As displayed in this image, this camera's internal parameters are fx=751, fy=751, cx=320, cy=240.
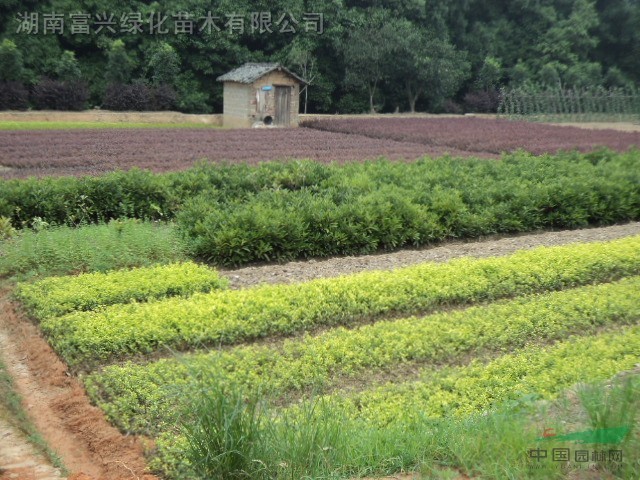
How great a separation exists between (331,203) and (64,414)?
21.2ft

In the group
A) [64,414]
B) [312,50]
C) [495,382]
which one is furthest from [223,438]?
[312,50]

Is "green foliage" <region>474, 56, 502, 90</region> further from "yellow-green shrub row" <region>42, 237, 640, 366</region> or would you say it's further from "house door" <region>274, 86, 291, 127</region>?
"yellow-green shrub row" <region>42, 237, 640, 366</region>

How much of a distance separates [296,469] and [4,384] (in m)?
3.63

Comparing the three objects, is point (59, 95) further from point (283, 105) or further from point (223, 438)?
point (223, 438)

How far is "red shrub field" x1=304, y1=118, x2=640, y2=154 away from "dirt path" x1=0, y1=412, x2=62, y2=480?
20770 mm

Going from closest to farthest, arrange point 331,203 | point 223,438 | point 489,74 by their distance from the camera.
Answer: point 223,438
point 331,203
point 489,74

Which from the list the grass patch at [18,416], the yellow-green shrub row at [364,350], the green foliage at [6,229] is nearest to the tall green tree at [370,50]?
the green foliage at [6,229]

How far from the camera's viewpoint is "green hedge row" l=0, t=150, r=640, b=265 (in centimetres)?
1090

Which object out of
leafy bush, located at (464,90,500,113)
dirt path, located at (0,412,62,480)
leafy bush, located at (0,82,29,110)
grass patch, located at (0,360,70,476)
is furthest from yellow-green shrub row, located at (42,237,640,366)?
leafy bush, located at (464,90,500,113)

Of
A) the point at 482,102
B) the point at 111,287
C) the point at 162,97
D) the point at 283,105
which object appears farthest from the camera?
the point at 482,102

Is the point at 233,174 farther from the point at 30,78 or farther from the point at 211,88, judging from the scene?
the point at 211,88

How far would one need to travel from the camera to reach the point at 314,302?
811 centimetres

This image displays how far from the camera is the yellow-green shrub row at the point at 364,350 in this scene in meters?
5.92

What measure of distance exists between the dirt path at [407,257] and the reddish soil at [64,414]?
104 inches
